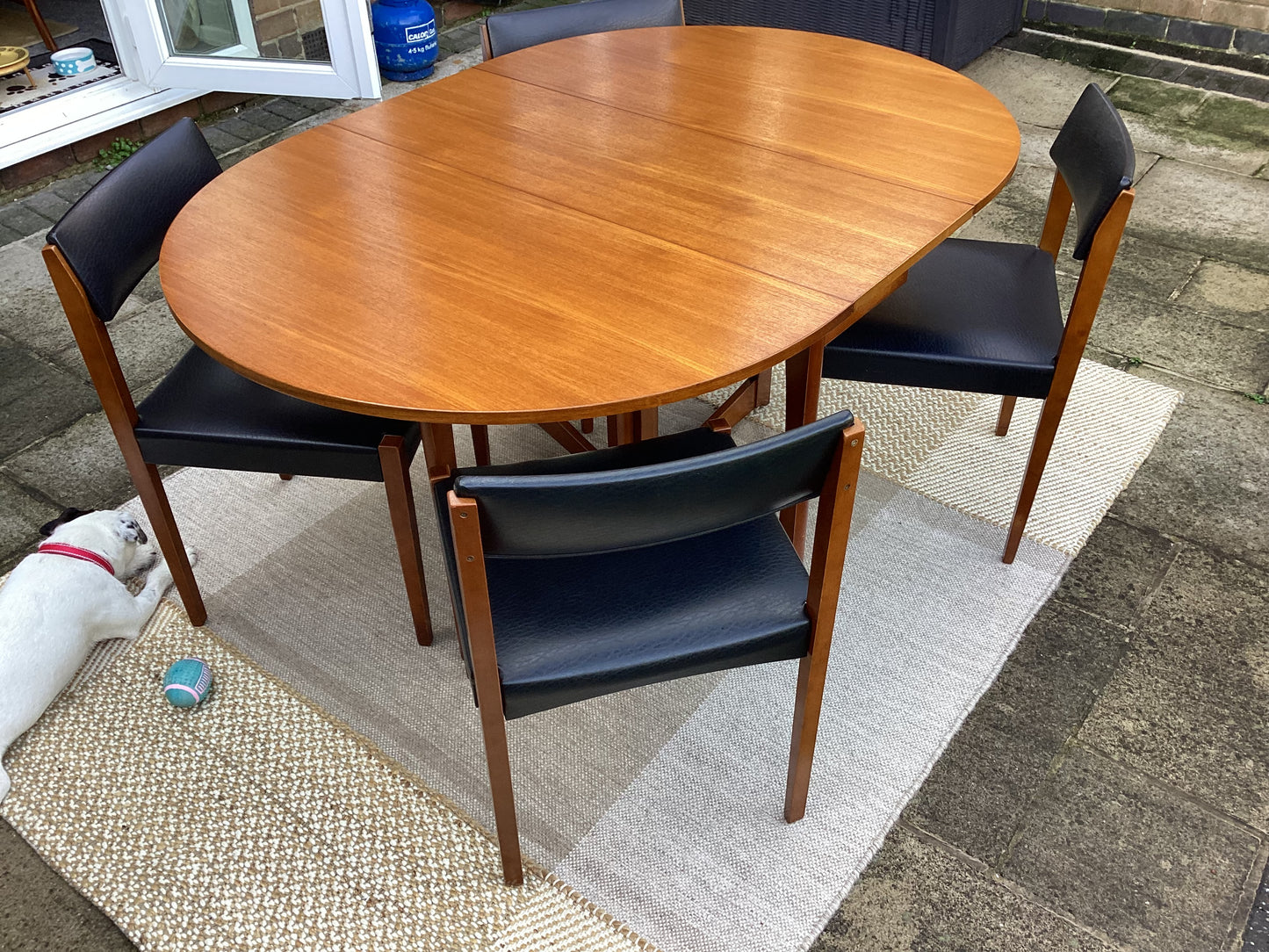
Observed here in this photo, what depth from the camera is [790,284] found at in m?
1.53

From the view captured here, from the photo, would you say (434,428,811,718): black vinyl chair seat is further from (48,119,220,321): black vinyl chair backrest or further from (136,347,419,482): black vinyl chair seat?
(48,119,220,321): black vinyl chair backrest

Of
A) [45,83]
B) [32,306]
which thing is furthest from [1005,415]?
[45,83]

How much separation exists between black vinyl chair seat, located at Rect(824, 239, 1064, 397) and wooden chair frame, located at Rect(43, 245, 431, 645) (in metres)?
0.82

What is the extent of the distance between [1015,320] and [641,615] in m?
1.06

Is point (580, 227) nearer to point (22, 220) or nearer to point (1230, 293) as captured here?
point (1230, 293)

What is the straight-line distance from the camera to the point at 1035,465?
6.77 feet

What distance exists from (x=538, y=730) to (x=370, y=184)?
1.02 meters

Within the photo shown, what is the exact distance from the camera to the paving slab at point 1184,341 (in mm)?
2705

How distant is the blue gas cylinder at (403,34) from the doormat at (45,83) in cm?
106

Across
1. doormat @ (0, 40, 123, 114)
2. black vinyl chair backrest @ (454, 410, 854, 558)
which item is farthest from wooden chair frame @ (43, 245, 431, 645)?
doormat @ (0, 40, 123, 114)

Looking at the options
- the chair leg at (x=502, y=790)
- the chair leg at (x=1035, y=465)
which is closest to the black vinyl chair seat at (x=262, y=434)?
the chair leg at (x=502, y=790)

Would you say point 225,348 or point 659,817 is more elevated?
point 225,348

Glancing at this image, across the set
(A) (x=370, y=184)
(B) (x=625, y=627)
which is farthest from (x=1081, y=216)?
(A) (x=370, y=184)

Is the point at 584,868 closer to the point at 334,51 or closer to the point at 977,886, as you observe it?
the point at 977,886
